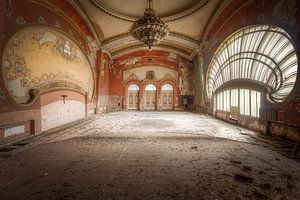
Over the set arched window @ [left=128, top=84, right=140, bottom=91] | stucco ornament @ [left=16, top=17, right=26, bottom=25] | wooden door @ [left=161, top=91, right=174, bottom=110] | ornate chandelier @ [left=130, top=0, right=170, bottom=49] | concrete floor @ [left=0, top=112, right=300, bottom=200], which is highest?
ornate chandelier @ [left=130, top=0, right=170, bottom=49]

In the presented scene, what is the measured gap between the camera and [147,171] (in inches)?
89.7

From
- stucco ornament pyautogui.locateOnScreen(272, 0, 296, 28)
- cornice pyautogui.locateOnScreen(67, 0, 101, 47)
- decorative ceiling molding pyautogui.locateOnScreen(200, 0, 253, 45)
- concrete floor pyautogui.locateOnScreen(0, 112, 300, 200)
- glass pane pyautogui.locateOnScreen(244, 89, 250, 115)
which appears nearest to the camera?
concrete floor pyautogui.locateOnScreen(0, 112, 300, 200)

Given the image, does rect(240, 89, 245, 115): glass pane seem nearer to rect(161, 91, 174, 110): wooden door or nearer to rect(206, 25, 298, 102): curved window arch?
rect(206, 25, 298, 102): curved window arch

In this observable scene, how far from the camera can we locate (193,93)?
41.8 feet

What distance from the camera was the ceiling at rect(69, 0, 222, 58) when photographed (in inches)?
277

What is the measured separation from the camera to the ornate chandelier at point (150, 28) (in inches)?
223

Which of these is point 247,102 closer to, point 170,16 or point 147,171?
point 147,171

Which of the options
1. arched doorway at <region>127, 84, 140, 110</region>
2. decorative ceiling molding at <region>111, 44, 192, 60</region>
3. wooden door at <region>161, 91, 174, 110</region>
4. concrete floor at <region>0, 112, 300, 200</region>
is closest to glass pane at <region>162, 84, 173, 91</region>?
wooden door at <region>161, 91, 174, 110</region>

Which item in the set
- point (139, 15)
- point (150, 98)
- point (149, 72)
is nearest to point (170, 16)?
point (139, 15)

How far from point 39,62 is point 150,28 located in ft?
12.4

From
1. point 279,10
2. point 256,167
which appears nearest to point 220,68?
point 279,10

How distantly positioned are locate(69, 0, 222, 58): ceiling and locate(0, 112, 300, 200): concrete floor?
245 inches

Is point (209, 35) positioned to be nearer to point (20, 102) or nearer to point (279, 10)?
point (279, 10)

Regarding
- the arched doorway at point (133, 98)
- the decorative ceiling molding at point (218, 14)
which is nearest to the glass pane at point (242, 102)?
the decorative ceiling molding at point (218, 14)
